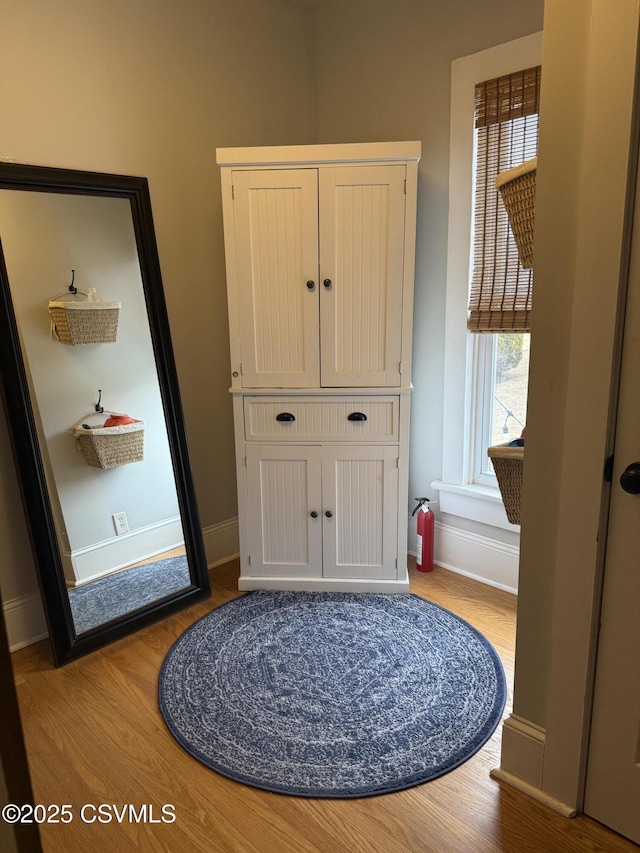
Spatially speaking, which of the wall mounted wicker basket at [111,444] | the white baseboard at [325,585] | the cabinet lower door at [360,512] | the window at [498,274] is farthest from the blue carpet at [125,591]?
the window at [498,274]

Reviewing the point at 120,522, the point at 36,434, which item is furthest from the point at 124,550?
the point at 36,434

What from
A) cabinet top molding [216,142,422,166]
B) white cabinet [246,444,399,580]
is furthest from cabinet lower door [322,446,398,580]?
cabinet top molding [216,142,422,166]

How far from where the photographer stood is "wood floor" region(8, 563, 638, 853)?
1511 mm

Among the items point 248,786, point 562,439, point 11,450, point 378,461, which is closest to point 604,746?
point 562,439

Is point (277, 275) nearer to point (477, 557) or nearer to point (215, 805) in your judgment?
point (477, 557)

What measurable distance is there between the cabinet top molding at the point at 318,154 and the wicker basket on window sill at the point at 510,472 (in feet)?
4.26

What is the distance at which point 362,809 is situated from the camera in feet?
5.27

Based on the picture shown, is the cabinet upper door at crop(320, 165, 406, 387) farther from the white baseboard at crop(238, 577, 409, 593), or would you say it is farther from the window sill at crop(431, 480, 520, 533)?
the white baseboard at crop(238, 577, 409, 593)

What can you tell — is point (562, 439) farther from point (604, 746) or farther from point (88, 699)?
point (88, 699)

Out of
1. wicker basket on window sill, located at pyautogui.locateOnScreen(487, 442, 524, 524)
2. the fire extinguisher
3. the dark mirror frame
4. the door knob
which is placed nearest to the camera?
the door knob

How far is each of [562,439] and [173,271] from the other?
1.96 metres

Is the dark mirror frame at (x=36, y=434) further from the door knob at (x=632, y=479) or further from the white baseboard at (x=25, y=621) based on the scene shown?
the door knob at (x=632, y=479)

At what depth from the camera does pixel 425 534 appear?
2.94 m

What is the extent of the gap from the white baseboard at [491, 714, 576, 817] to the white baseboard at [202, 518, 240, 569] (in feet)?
5.74
